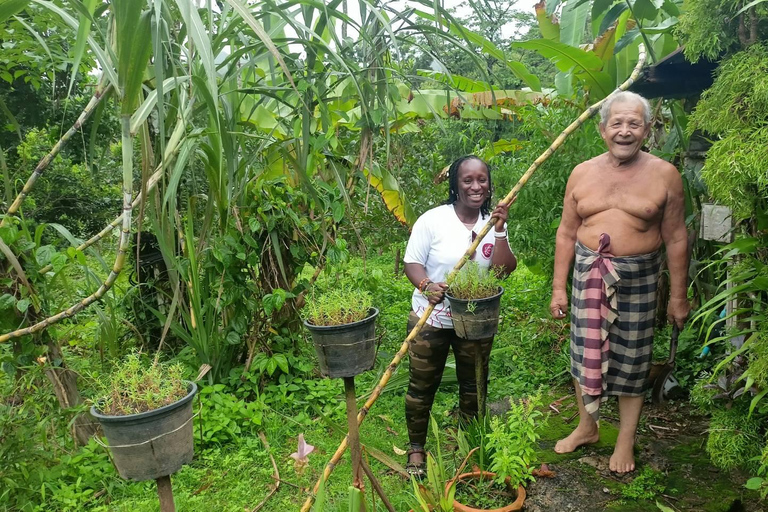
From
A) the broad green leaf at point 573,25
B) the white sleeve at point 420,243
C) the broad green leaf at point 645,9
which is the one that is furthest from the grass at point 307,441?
the broad green leaf at point 645,9

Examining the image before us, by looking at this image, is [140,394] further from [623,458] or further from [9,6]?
[623,458]

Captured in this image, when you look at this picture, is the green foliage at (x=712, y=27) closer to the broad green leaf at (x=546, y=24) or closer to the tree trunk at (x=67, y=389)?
the broad green leaf at (x=546, y=24)

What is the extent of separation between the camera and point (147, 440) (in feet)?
4.99

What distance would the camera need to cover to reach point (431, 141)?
767cm

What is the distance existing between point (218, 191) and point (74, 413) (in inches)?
55.4

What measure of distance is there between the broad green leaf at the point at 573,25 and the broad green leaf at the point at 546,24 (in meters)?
0.51

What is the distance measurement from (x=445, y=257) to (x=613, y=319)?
829 millimetres

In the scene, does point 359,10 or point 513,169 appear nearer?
point 359,10

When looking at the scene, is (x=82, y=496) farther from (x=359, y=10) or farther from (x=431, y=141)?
(x=431, y=141)

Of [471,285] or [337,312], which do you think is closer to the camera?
[337,312]

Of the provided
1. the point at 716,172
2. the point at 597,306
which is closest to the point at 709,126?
the point at 716,172

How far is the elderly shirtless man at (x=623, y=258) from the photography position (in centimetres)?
242

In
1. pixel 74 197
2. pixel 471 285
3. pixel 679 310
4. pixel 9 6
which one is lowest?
pixel 679 310

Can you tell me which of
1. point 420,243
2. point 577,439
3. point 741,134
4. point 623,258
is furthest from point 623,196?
point 577,439
